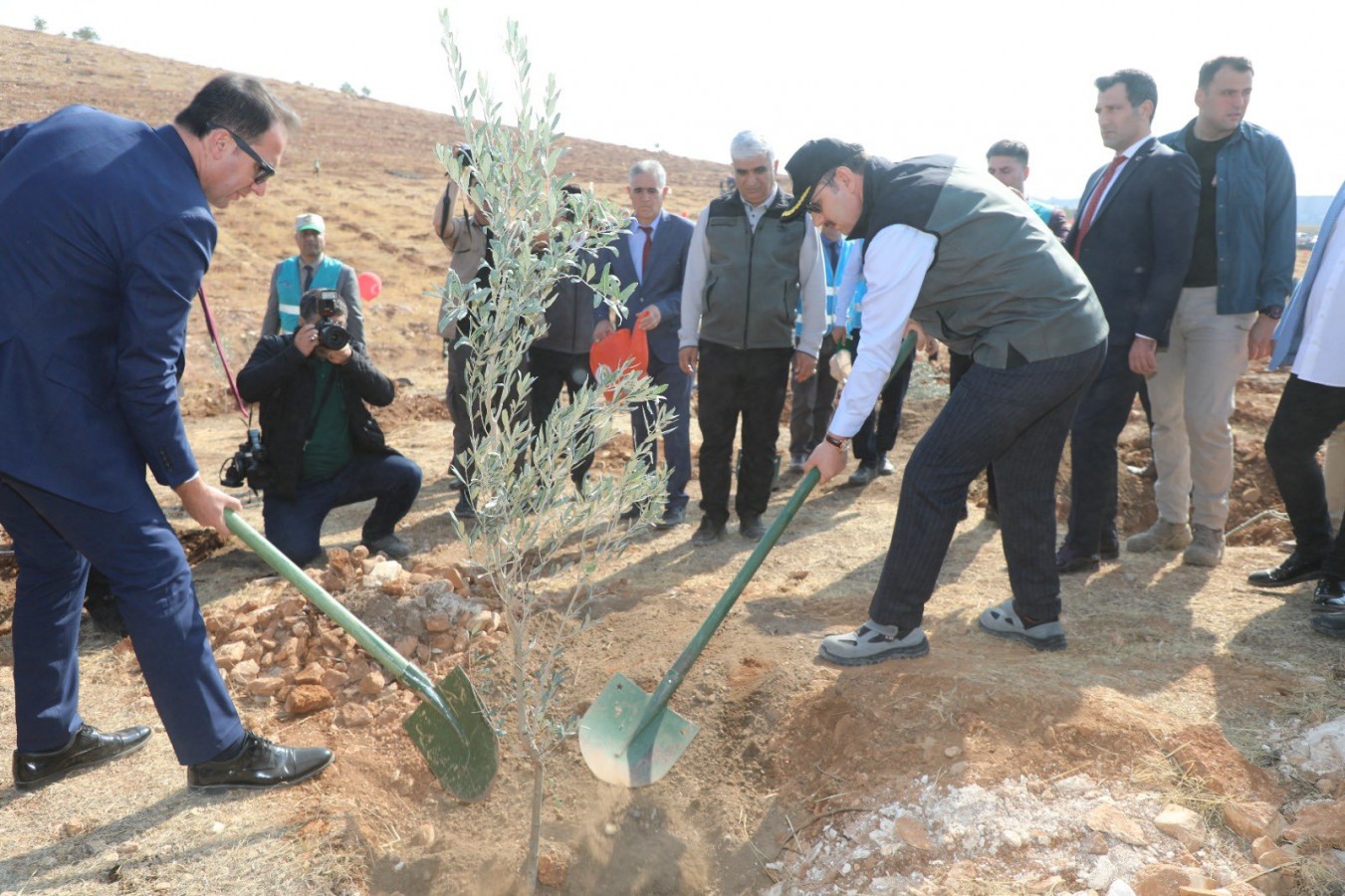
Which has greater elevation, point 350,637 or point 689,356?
point 689,356

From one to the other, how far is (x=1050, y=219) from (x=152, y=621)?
17.0ft

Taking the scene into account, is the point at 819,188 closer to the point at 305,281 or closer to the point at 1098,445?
the point at 1098,445

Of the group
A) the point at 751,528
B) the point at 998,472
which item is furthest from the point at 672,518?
the point at 998,472

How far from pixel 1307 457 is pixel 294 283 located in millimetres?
5416

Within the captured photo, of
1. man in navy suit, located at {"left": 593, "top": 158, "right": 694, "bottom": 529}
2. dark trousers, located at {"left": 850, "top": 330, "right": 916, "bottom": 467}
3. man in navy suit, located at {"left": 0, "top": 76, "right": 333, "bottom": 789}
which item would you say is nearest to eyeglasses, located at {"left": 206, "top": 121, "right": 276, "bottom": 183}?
man in navy suit, located at {"left": 0, "top": 76, "right": 333, "bottom": 789}

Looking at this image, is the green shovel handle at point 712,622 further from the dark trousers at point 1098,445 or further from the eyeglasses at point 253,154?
the eyeglasses at point 253,154

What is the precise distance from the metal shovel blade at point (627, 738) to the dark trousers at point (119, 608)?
1092mm

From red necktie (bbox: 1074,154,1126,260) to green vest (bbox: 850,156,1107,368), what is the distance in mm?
1149

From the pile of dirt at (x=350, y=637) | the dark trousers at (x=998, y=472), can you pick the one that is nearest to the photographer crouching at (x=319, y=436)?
the pile of dirt at (x=350, y=637)

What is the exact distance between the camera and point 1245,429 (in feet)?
23.2

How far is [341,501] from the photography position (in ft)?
15.9

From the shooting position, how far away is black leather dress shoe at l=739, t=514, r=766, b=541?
504 centimetres

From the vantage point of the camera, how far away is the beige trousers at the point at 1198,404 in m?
4.04

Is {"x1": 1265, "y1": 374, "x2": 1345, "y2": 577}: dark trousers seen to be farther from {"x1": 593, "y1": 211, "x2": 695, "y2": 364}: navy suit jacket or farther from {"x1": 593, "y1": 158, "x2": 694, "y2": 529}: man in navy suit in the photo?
{"x1": 593, "y1": 211, "x2": 695, "y2": 364}: navy suit jacket
